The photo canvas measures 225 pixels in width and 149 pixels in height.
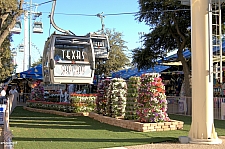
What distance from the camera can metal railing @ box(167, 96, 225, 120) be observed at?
16.1m

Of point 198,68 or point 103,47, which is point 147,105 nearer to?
point 198,68

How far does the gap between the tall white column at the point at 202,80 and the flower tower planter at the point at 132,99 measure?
3692 millimetres

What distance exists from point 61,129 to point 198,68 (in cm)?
558

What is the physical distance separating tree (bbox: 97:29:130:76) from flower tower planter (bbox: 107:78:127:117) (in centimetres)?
2105

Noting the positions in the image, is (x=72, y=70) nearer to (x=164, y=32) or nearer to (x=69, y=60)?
(x=69, y=60)

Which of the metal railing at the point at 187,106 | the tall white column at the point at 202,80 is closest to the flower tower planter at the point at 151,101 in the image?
the tall white column at the point at 202,80

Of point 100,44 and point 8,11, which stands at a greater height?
point 8,11

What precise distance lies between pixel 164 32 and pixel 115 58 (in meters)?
19.4

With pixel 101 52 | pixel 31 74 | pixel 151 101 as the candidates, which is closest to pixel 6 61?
pixel 31 74

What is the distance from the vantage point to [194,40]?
9.61 meters

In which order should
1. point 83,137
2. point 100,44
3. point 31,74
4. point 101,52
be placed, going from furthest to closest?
point 31,74 → point 101,52 → point 100,44 → point 83,137

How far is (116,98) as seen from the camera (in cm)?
1443

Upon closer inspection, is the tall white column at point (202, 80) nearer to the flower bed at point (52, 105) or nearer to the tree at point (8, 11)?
the flower bed at point (52, 105)

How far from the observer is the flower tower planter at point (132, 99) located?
12820 mm
